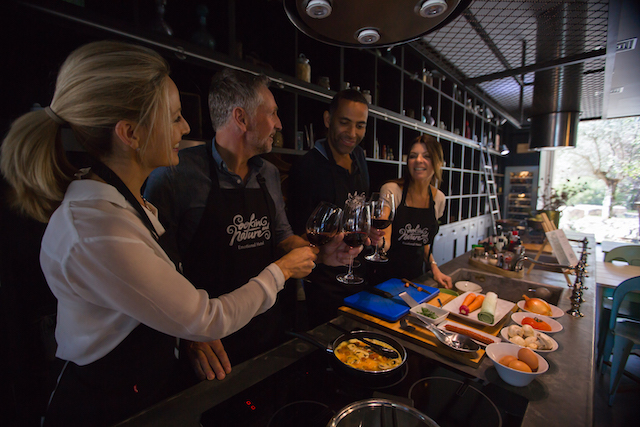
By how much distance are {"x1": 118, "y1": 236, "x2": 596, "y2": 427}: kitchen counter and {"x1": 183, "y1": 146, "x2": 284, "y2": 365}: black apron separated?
41 cm

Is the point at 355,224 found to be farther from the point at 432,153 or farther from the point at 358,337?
the point at 432,153

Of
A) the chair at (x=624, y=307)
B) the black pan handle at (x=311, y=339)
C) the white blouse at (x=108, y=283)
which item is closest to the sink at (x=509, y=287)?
the black pan handle at (x=311, y=339)

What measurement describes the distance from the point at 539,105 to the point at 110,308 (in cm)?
595

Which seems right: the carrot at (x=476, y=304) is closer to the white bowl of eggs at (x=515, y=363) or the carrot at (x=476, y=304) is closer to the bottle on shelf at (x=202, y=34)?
the white bowl of eggs at (x=515, y=363)

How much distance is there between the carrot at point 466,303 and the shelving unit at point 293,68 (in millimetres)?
1663

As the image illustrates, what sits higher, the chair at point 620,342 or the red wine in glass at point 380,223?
the red wine in glass at point 380,223

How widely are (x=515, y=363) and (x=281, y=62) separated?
8.41ft

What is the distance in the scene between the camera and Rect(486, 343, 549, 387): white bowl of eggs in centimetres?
84

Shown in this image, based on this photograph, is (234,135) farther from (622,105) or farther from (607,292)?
(622,105)

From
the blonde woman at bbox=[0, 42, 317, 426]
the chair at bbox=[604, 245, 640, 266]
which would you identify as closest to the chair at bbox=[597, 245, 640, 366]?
the chair at bbox=[604, 245, 640, 266]

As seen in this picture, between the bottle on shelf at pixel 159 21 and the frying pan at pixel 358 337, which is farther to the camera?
the bottle on shelf at pixel 159 21

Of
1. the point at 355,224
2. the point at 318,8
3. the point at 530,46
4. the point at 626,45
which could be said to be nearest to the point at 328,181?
the point at 355,224

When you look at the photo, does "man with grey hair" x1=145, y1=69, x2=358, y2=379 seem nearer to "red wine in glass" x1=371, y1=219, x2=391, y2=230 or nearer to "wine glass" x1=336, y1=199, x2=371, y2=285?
"wine glass" x1=336, y1=199, x2=371, y2=285

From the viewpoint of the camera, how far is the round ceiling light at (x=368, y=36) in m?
0.83
